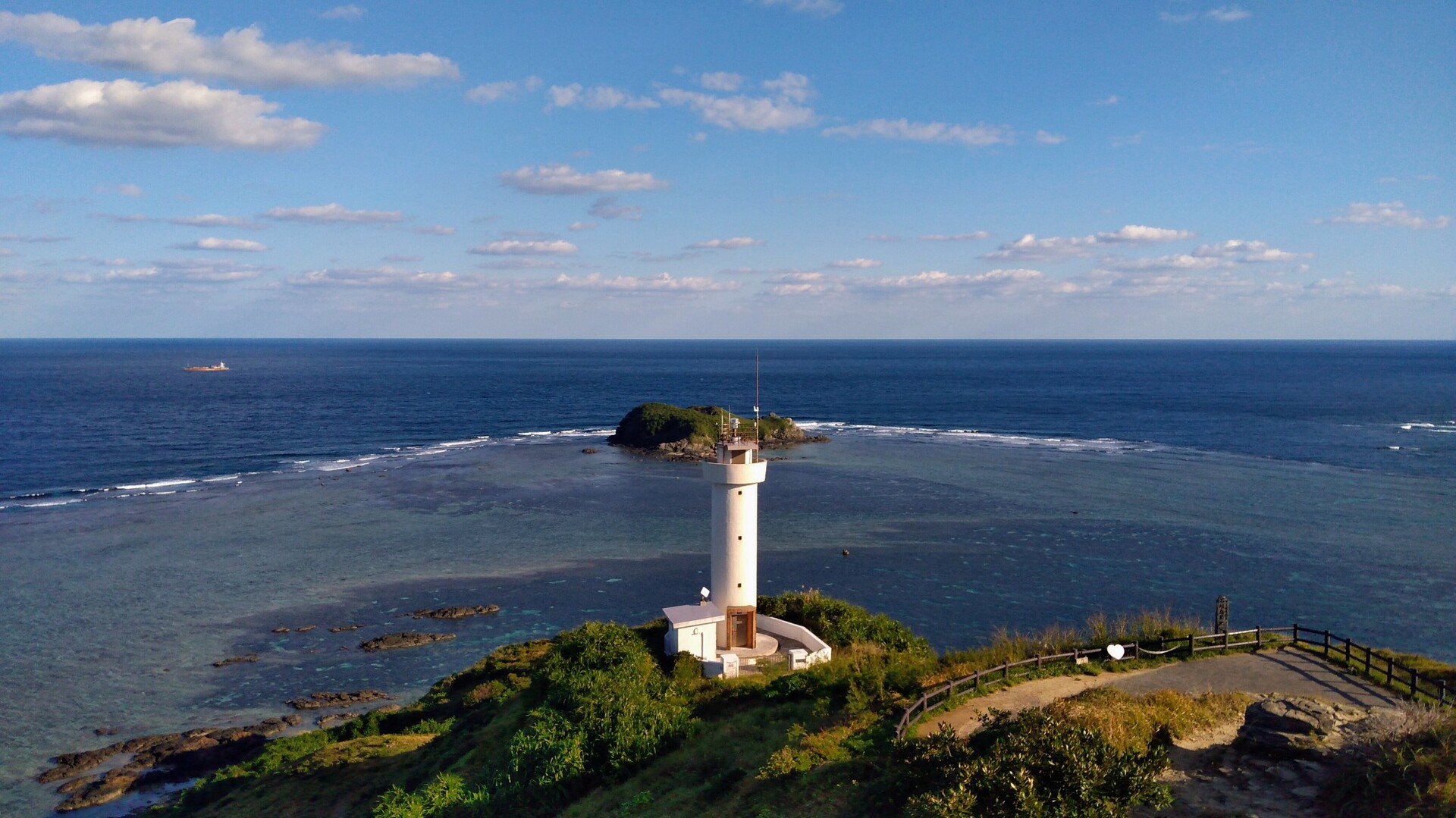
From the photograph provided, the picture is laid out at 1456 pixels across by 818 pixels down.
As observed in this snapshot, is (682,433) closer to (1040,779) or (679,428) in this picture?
(679,428)

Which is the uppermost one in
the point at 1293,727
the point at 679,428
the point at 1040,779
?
the point at 1040,779

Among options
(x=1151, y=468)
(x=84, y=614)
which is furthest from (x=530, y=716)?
(x=1151, y=468)

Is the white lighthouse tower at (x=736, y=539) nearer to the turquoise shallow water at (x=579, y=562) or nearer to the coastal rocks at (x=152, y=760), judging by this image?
the turquoise shallow water at (x=579, y=562)

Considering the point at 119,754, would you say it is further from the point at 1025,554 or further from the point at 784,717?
the point at 1025,554

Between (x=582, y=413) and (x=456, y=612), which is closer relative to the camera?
(x=456, y=612)

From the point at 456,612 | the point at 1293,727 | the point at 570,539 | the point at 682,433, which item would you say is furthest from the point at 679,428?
the point at 1293,727

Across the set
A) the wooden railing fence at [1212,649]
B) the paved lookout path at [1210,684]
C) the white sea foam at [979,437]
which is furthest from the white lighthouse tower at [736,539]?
the white sea foam at [979,437]

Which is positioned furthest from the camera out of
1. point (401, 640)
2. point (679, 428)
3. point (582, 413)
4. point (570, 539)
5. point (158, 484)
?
point (582, 413)
